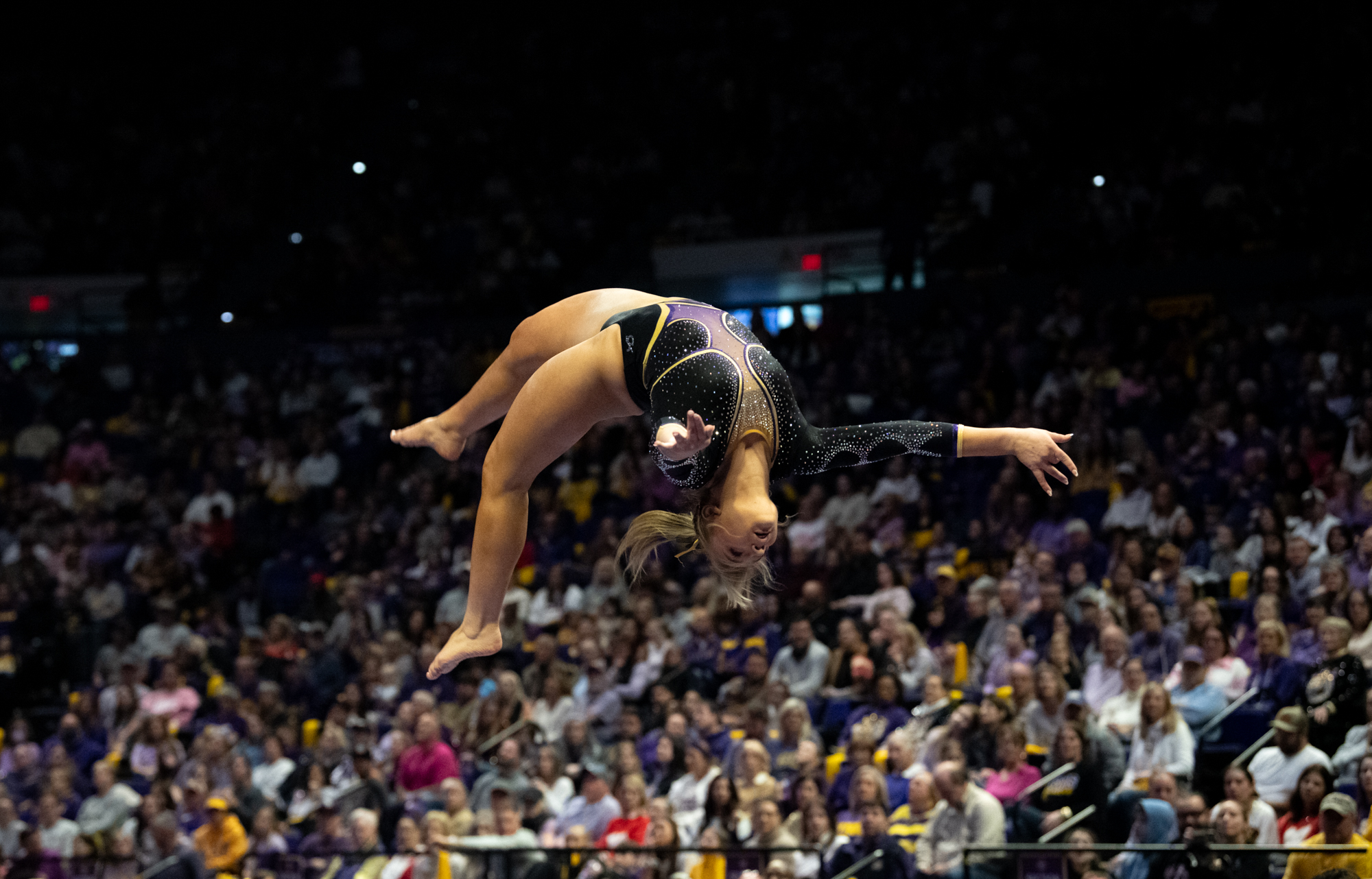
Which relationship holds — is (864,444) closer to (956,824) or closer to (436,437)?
(436,437)

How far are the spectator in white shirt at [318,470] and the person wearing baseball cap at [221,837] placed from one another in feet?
15.9

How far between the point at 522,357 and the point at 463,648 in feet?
3.15

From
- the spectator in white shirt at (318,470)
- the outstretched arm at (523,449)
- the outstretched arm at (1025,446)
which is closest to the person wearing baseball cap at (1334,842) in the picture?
the outstretched arm at (1025,446)

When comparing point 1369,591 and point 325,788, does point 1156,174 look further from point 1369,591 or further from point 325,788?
point 325,788

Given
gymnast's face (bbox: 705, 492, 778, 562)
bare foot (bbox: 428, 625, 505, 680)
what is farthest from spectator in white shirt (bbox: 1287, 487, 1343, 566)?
bare foot (bbox: 428, 625, 505, 680)

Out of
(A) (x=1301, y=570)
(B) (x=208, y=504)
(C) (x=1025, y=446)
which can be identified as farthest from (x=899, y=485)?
(C) (x=1025, y=446)

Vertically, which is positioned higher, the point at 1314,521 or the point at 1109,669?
the point at 1314,521

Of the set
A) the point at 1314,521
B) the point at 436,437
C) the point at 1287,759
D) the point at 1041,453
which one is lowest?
the point at 1287,759

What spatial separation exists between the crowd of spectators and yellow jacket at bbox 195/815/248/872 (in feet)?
0.12

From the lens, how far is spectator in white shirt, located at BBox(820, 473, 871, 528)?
10.7 m

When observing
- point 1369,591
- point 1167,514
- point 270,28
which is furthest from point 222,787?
point 270,28

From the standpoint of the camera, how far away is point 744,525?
12.7 ft

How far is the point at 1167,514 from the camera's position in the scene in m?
9.28

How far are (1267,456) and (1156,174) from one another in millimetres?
4149
